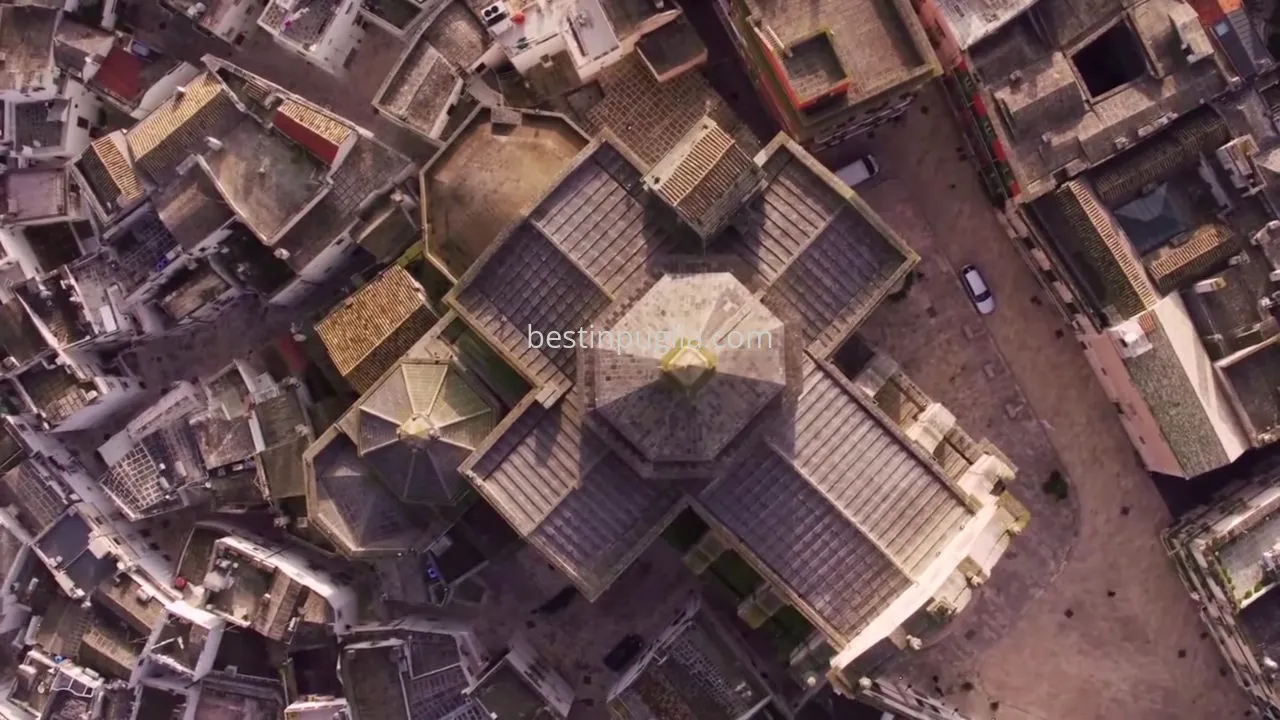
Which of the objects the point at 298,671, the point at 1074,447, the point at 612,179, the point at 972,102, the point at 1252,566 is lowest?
the point at 1252,566

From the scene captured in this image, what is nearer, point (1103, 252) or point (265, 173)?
point (1103, 252)

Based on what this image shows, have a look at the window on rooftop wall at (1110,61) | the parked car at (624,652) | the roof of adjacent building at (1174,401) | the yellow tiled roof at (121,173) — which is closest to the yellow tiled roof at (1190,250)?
the roof of adjacent building at (1174,401)

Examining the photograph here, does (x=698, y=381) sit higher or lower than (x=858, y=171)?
lower

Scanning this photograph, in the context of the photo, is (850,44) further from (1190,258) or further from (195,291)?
(195,291)

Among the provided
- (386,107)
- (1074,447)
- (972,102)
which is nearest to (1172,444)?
(1074,447)


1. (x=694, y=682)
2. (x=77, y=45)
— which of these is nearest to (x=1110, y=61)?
(x=694, y=682)

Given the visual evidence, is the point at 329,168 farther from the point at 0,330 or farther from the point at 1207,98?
the point at 1207,98
